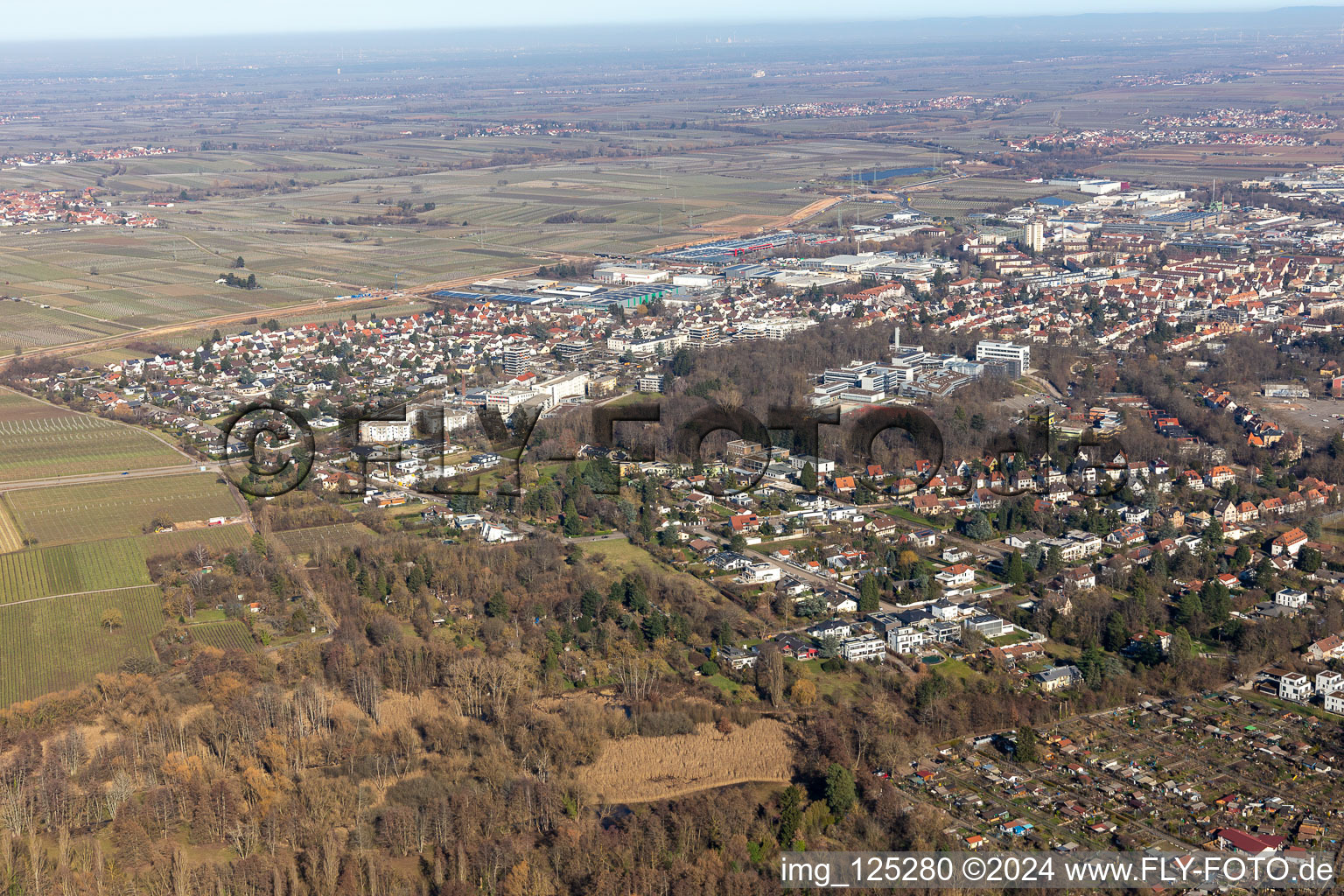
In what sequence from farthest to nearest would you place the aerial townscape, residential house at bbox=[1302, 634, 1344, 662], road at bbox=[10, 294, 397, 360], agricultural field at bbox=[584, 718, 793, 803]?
1. road at bbox=[10, 294, 397, 360]
2. residential house at bbox=[1302, 634, 1344, 662]
3. agricultural field at bbox=[584, 718, 793, 803]
4. the aerial townscape

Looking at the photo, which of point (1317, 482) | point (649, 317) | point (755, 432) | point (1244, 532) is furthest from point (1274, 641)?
point (649, 317)

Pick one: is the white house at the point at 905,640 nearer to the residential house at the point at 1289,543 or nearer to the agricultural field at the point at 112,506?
the residential house at the point at 1289,543

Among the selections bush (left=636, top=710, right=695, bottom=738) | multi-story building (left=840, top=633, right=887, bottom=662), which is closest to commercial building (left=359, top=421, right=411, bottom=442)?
multi-story building (left=840, top=633, right=887, bottom=662)

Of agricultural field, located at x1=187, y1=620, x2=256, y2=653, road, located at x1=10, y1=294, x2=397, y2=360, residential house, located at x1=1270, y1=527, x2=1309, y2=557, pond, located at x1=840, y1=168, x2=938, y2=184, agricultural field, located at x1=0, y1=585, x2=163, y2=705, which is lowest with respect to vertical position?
residential house, located at x1=1270, y1=527, x2=1309, y2=557

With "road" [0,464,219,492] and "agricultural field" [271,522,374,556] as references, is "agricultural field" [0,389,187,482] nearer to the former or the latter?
"road" [0,464,219,492]

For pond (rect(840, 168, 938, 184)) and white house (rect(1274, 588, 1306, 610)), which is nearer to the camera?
white house (rect(1274, 588, 1306, 610))

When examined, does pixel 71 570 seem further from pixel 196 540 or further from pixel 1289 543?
pixel 1289 543
